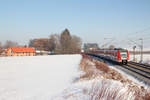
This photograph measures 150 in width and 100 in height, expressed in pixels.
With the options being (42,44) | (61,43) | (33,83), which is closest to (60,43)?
(61,43)

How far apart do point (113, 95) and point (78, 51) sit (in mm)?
67627

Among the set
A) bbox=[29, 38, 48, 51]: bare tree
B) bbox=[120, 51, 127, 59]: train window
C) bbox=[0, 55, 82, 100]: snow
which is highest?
bbox=[29, 38, 48, 51]: bare tree

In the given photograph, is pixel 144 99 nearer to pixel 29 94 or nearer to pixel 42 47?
pixel 29 94

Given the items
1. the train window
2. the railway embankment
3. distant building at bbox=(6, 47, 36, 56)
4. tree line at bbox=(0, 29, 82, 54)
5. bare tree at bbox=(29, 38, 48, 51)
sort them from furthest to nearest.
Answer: bare tree at bbox=(29, 38, 48, 51) < tree line at bbox=(0, 29, 82, 54) < distant building at bbox=(6, 47, 36, 56) < the train window < the railway embankment

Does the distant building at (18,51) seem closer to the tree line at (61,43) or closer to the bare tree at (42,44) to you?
the tree line at (61,43)

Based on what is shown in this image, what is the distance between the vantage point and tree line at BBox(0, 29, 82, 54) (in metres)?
69.2

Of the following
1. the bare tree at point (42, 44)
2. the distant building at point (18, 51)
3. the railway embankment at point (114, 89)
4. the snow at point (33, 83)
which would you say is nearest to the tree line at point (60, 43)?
the bare tree at point (42, 44)

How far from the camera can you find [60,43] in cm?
7694

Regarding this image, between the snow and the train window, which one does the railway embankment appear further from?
the train window

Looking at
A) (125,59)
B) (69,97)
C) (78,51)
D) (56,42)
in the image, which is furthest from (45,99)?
(56,42)

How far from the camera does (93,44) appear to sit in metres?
127

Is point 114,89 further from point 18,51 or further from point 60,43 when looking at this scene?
point 60,43

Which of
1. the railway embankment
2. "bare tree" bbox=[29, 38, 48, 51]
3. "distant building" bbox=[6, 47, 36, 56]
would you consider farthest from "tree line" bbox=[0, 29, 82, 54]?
the railway embankment

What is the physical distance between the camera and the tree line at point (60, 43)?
2726 inches
